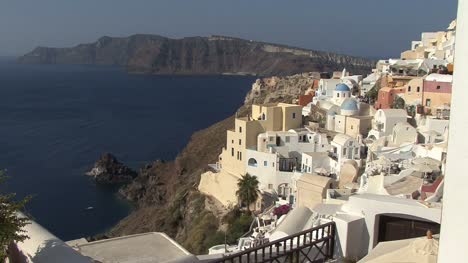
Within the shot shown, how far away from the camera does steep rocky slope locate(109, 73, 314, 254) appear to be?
2542 centimetres

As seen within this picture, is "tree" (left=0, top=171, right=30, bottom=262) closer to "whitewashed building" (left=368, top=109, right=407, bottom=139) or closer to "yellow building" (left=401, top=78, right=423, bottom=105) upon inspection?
"whitewashed building" (left=368, top=109, right=407, bottom=139)

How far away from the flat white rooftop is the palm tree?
15.2m

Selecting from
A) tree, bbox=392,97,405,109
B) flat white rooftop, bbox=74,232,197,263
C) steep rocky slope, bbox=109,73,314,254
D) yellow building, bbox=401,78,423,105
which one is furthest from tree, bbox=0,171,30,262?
tree, bbox=392,97,405,109

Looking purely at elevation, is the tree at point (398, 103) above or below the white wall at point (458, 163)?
below

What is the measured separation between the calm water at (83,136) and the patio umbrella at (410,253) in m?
27.3

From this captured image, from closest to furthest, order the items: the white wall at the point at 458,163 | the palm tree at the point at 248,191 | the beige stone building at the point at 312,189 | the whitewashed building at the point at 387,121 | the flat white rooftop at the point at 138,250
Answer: the white wall at the point at 458,163 → the flat white rooftop at the point at 138,250 → the beige stone building at the point at 312,189 → the palm tree at the point at 248,191 → the whitewashed building at the point at 387,121

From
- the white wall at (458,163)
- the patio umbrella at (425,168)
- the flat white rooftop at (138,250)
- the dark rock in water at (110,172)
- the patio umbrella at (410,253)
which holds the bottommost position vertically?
the dark rock in water at (110,172)

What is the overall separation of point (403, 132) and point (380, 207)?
1622 centimetres

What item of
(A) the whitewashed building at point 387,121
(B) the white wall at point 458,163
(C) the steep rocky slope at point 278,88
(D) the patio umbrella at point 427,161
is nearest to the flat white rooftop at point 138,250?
(B) the white wall at point 458,163

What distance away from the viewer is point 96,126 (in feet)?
237

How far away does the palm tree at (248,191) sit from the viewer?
22.9 metres

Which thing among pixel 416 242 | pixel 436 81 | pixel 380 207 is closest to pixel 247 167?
pixel 436 81

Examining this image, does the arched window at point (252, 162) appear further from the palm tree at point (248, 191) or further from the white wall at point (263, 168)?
the palm tree at point (248, 191)

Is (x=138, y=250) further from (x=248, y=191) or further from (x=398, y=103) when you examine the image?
(x=398, y=103)
